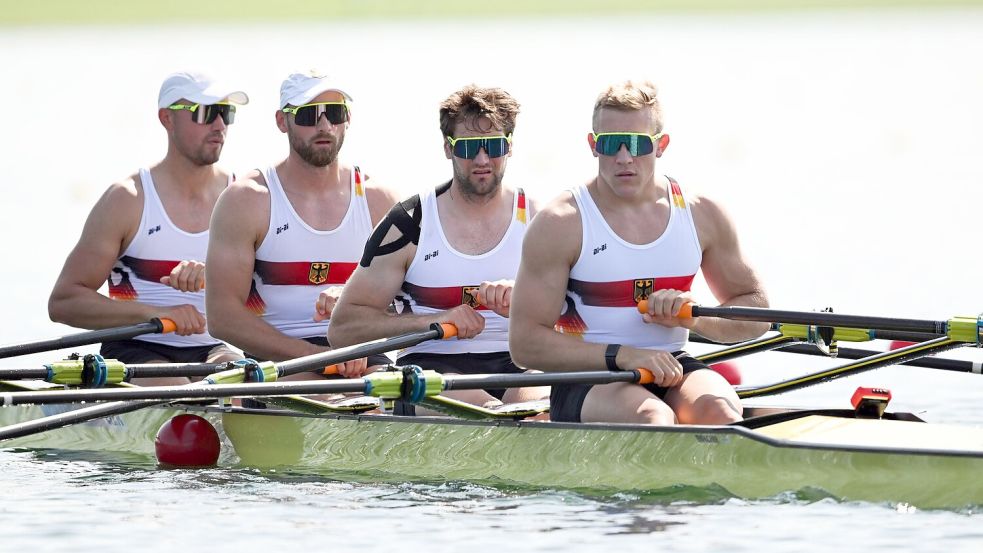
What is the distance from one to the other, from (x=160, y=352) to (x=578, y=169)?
19544 mm

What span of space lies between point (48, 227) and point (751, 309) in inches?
708

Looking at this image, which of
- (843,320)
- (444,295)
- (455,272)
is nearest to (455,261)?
(455,272)

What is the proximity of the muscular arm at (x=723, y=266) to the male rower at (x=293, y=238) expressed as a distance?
205 cm

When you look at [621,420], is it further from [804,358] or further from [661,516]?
[804,358]

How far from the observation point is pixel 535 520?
738 cm

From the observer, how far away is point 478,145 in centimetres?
873

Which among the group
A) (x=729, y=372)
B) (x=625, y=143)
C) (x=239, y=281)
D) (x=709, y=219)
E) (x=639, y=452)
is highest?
(x=625, y=143)

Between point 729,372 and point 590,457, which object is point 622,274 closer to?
point 590,457

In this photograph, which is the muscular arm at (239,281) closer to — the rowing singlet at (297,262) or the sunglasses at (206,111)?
the rowing singlet at (297,262)

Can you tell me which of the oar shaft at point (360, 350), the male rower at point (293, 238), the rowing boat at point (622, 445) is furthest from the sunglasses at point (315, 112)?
the rowing boat at point (622, 445)

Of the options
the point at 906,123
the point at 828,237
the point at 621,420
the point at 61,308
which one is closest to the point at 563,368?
the point at 621,420

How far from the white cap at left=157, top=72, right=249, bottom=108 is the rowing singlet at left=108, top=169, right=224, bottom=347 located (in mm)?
479

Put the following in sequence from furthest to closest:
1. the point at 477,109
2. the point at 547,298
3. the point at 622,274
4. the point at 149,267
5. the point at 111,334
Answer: the point at 149,267, the point at 111,334, the point at 477,109, the point at 622,274, the point at 547,298

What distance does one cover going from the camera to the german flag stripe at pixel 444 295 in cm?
896
